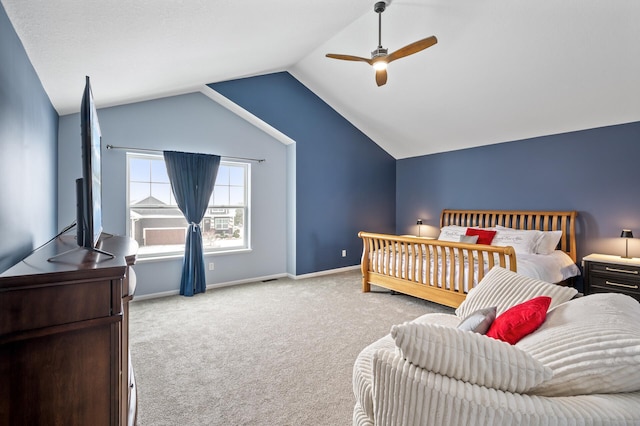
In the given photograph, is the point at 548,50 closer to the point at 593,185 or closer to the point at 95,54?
the point at 593,185

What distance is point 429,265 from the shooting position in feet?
11.7

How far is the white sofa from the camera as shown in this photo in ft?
2.61

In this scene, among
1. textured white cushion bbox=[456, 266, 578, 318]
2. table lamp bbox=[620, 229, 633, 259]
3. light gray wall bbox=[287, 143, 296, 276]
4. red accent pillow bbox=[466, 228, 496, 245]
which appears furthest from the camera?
light gray wall bbox=[287, 143, 296, 276]

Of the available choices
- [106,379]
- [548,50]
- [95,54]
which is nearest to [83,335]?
[106,379]

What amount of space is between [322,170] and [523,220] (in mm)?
3206

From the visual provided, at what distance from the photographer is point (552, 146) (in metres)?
4.35

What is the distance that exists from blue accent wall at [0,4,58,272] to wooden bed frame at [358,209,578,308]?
3.40 m

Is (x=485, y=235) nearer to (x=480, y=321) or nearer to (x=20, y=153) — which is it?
(x=480, y=321)

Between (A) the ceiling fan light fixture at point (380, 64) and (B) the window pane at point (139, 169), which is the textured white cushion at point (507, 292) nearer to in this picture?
(A) the ceiling fan light fixture at point (380, 64)

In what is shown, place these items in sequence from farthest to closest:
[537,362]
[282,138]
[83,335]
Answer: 1. [282,138]
2. [83,335]
3. [537,362]

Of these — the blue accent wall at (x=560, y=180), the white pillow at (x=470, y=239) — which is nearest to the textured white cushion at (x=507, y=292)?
the white pillow at (x=470, y=239)

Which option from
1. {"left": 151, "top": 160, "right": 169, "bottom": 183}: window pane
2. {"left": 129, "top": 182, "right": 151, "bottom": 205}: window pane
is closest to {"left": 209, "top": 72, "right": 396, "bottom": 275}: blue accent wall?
{"left": 151, "top": 160, "right": 169, "bottom": 183}: window pane

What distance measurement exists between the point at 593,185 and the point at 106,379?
5318 mm

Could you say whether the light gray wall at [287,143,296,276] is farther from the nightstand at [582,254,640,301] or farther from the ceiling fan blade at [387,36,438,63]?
the nightstand at [582,254,640,301]
